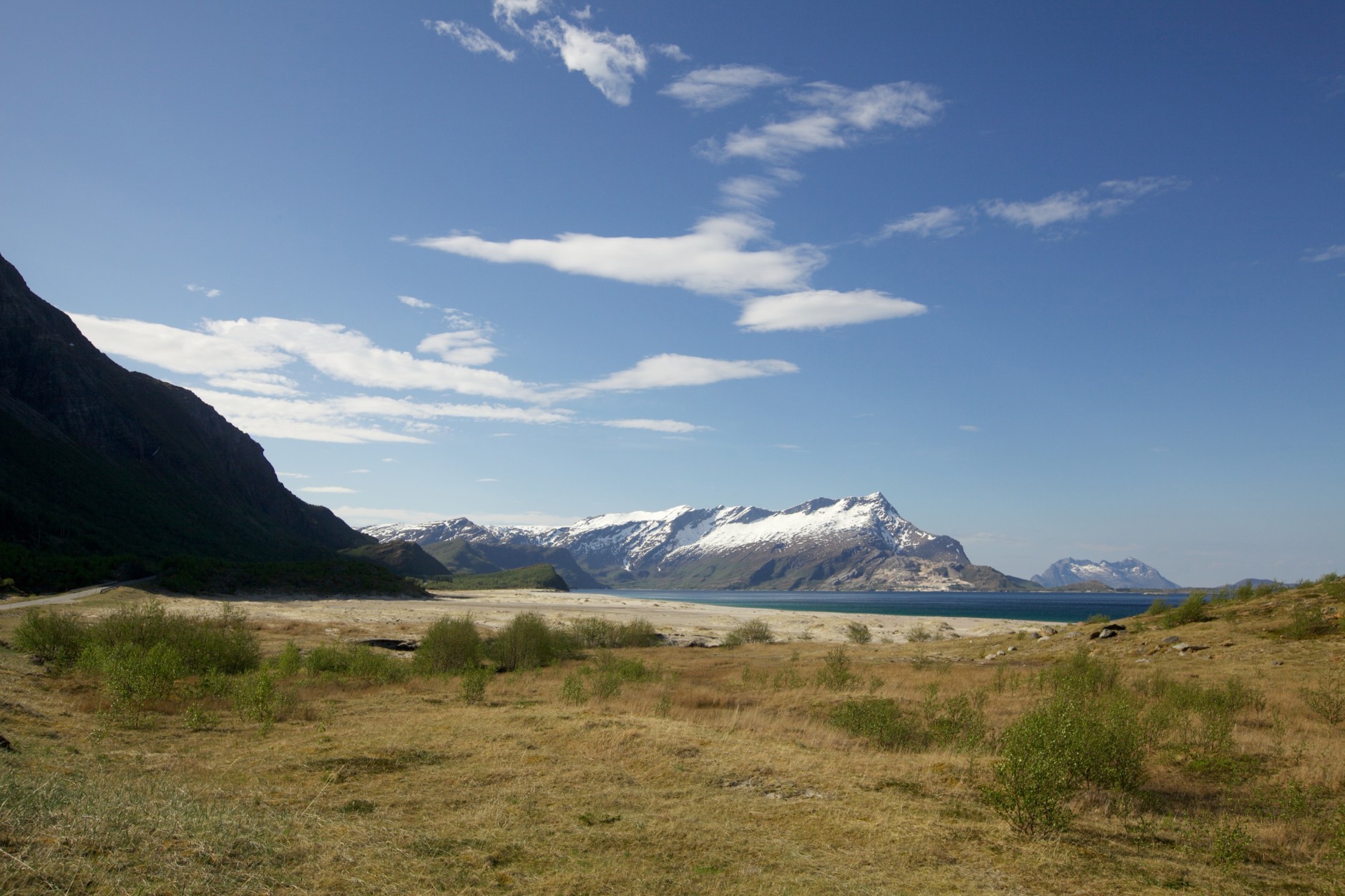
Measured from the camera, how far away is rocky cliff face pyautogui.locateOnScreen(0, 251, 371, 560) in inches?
3831

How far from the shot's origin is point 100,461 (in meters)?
121

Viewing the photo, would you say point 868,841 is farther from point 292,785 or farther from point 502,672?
point 502,672

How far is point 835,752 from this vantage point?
16.4m

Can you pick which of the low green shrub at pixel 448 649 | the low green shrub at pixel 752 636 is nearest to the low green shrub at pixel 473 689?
the low green shrub at pixel 448 649

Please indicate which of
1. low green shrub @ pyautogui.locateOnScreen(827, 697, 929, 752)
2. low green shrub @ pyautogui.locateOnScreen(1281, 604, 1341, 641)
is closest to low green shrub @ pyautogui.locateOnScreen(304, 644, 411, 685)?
low green shrub @ pyautogui.locateOnScreen(827, 697, 929, 752)

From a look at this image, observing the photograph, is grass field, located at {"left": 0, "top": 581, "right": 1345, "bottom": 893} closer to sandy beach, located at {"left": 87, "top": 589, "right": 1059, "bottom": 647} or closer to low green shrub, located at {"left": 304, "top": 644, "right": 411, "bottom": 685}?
low green shrub, located at {"left": 304, "top": 644, "right": 411, "bottom": 685}

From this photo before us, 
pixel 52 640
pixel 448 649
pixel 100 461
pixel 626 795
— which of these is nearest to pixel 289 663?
pixel 448 649

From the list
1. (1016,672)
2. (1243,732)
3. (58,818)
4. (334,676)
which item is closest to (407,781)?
(58,818)

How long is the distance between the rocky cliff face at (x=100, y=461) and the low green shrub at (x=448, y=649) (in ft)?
261

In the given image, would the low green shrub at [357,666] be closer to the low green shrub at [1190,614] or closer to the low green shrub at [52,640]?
Answer: the low green shrub at [52,640]

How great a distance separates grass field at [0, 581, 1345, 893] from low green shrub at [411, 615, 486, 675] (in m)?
6.70

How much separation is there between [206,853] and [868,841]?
8729mm

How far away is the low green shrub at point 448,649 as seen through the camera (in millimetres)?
31688

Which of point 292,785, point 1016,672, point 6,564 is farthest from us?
point 6,564
